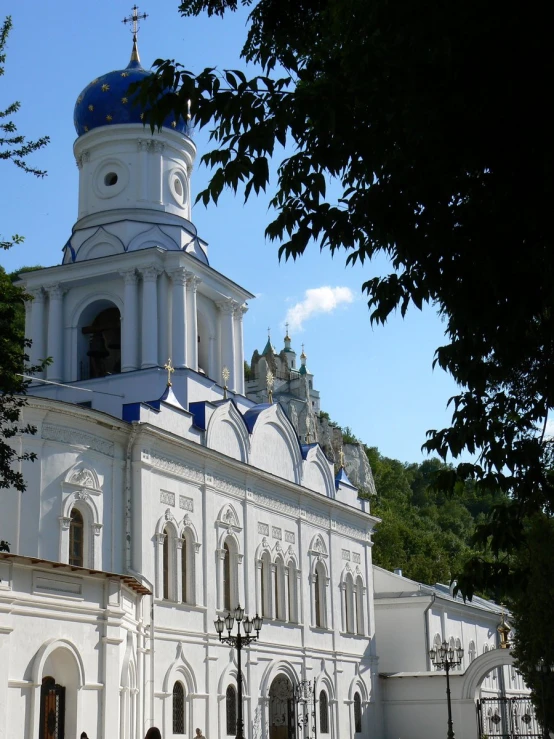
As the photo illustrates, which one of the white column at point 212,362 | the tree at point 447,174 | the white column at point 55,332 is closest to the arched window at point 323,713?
the white column at point 212,362

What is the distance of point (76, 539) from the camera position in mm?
22047

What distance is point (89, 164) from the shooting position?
1174 inches

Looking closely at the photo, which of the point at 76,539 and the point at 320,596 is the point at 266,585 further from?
the point at 76,539

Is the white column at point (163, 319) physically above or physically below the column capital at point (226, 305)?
below

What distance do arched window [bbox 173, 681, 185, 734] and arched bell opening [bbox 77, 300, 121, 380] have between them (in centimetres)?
863

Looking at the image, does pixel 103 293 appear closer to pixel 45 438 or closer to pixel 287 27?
pixel 45 438

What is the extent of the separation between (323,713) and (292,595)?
366 centimetres

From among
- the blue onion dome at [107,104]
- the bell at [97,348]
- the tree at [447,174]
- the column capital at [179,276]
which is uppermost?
the blue onion dome at [107,104]

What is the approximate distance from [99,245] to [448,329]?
21.2 m

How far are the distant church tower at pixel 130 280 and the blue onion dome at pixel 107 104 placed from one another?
0.03 metres

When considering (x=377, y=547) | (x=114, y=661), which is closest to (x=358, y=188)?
(x=114, y=661)

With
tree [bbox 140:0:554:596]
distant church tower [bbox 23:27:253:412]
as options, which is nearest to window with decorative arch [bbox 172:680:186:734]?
distant church tower [bbox 23:27:253:412]

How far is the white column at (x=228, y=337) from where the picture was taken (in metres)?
29.6

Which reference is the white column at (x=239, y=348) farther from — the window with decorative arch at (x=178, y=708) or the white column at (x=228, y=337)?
the window with decorative arch at (x=178, y=708)
